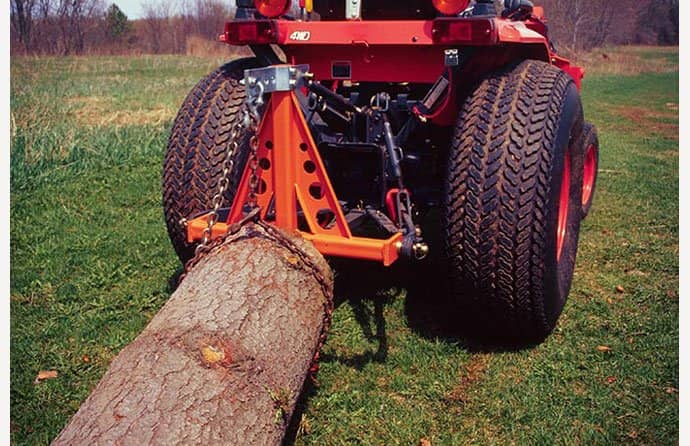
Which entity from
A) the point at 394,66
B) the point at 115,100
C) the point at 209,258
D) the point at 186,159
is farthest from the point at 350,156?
the point at 115,100

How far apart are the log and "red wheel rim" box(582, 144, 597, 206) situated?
3870 mm

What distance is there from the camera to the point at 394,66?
12.5 ft

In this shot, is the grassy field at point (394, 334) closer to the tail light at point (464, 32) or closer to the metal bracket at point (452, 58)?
the metal bracket at point (452, 58)

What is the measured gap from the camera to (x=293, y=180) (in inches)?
123

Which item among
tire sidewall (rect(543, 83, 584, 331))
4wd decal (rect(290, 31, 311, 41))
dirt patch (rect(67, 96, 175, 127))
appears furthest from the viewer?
dirt patch (rect(67, 96, 175, 127))

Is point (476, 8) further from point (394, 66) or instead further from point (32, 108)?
point (32, 108)

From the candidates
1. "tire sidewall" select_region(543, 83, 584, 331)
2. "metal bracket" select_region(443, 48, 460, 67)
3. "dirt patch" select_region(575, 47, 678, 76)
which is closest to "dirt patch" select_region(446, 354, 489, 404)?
"tire sidewall" select_region(543, 83, 584, 331)

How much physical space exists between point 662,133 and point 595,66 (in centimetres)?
1702

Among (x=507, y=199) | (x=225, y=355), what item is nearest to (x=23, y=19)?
(x=507, y=199)

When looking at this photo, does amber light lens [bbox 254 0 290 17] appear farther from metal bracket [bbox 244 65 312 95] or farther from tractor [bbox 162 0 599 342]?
metal bracket [bbox 244 65 312 95]

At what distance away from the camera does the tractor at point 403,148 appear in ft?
10.3

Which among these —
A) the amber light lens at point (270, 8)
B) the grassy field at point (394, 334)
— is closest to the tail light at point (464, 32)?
the amber light lens at point (270, 8)

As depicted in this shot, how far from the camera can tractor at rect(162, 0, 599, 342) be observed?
10.3ft

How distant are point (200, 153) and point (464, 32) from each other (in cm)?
155
